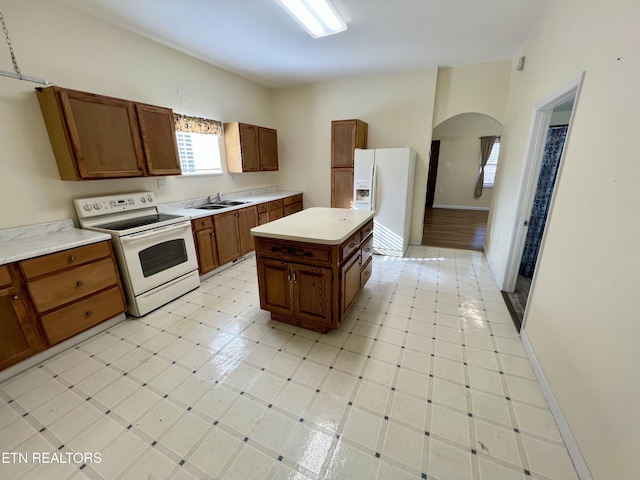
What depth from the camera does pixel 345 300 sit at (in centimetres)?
226

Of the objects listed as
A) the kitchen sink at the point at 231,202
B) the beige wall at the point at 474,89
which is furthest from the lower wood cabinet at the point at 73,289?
the beige wall at the point at 474,89

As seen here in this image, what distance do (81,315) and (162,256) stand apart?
79cm

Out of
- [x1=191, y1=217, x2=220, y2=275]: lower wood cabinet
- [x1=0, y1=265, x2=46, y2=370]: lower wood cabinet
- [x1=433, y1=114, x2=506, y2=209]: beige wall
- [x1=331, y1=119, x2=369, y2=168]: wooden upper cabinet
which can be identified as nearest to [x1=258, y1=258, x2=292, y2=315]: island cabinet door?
[x1=191, y1=217, x2=220, y2=275]: lower wood cabinet

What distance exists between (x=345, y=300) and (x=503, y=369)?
1257mm

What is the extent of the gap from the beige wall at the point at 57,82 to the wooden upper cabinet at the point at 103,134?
13 centimetres

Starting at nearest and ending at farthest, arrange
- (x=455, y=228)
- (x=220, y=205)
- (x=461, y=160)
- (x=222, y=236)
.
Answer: (x=222, y=236), (x=220, y=205), (x=455, y=228), (x=461, y=160)

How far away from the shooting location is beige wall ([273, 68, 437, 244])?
13.4ft

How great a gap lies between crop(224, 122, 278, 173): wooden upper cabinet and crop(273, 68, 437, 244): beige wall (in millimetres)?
588

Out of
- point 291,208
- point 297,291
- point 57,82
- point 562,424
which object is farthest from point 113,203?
point 562,424

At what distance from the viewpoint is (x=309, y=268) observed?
6.81 feet

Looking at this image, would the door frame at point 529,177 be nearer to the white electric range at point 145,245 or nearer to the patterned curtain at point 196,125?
the white electric range at point 145,245

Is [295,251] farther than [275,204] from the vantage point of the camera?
No

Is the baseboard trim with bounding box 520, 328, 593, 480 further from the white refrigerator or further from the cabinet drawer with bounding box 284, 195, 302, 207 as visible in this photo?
the cabinet drawer with bounding box 284, 195, 302, 207

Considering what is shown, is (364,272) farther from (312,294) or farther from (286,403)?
(286,403)
